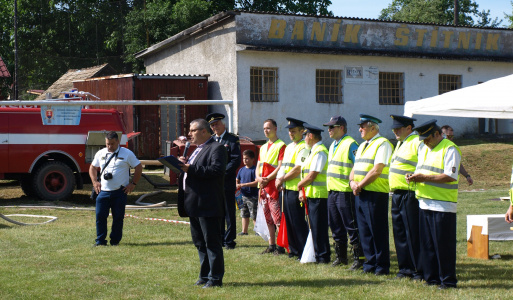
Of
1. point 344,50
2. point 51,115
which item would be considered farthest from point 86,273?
point 344,50

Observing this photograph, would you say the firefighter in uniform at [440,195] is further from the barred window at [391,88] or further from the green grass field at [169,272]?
the barred window at [391,88]

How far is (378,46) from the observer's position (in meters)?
27.3

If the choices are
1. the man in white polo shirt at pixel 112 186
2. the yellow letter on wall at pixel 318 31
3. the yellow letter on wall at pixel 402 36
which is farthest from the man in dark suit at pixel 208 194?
the yellow letter on wall at pixel 402 36

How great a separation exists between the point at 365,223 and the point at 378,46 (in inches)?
797

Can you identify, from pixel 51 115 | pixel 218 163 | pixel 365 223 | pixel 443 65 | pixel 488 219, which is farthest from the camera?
pixel 443 65

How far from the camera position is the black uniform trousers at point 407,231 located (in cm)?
754

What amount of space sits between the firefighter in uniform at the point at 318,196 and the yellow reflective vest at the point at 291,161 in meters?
0.25

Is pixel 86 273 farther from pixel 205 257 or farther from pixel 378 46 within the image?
pixel 378 46

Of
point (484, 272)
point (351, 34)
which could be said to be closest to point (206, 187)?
→ point (484, 272)

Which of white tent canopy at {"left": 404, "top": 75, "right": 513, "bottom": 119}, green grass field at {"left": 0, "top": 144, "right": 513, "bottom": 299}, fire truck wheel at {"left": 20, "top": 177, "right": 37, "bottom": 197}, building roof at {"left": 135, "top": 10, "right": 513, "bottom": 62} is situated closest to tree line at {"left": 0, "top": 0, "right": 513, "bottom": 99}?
building roof at {"left": 135, "top": 10, "right": 513, "bottom": 62}

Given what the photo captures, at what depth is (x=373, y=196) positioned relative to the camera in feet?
26.0

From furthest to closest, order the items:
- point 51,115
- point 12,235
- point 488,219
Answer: point 51,115 < point 12,235 < point 488,219

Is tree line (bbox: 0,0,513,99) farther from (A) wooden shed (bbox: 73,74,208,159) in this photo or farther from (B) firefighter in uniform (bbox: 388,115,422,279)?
(B) firefighter in uniform (bbox: 388,115,422,279)

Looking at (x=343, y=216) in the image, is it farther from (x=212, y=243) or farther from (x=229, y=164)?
(x=229, y=164)
